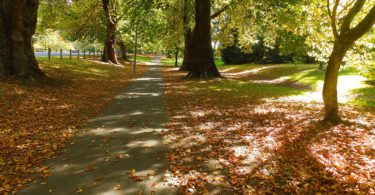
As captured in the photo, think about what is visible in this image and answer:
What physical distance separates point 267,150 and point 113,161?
12.3 ft

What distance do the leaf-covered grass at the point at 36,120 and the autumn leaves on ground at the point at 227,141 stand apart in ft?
0.08

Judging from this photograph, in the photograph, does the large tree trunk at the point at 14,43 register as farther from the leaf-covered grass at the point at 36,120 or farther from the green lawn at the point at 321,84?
the green lawn at the point at 321,84

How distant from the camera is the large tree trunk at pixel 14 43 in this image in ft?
48.6

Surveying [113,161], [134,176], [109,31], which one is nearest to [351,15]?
[134,176]

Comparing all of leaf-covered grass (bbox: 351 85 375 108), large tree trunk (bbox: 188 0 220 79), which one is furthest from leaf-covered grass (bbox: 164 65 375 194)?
large tree trunk (bbox: 188 0 220 79)

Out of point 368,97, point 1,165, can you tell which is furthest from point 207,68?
point 1,165

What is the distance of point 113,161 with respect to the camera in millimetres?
6871

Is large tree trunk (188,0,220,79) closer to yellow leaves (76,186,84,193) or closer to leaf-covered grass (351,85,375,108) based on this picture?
leaf-covered grass (351,85,375,108)

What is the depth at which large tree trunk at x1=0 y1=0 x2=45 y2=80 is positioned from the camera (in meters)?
14.8

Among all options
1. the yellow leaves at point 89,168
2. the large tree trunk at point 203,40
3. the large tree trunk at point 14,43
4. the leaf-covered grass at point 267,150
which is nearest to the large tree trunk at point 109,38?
the large tree trunk at point 203,40

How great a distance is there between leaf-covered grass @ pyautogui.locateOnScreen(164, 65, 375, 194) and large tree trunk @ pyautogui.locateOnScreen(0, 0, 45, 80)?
25.3ft

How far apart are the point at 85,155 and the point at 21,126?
342 cm

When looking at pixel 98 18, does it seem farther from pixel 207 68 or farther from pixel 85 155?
pixel 85 155

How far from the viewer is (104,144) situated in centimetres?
806
